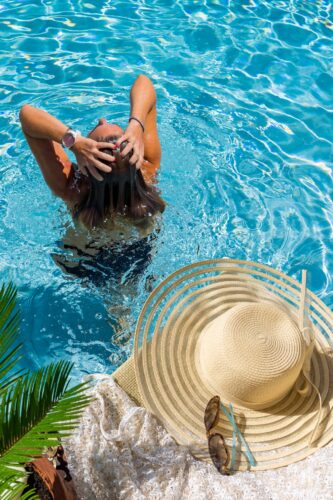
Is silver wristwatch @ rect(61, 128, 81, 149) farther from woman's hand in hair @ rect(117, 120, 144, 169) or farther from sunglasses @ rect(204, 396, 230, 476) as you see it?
sunglasses @ rect(204, 396, 230, 476)

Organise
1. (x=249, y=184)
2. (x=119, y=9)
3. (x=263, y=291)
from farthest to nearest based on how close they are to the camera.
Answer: (x=119, y=9) → (x=249, y=184) → (x=263, y=291)

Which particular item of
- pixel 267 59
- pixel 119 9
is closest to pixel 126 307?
pixel 267 59

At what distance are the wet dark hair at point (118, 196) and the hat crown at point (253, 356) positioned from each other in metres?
0.85

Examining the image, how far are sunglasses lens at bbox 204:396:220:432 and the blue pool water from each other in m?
1.24

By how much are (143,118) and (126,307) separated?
3.84 feet

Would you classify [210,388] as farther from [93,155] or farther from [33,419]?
[93,155]

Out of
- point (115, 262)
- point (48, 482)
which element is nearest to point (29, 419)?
point (48, 482)

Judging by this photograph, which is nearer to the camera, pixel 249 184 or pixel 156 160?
pixel 156 160

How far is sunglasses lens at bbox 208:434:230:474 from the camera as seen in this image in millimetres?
2035

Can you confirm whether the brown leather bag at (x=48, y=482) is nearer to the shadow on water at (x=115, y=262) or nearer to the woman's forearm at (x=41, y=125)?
the shadow on water at (x=115, y=262)

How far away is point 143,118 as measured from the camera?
3.03 metres

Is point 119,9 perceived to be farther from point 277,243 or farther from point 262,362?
point 262,362

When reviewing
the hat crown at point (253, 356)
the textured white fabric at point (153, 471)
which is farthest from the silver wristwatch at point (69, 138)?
the textured white fabric at point (153, 471)

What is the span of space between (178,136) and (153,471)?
10.3ft
